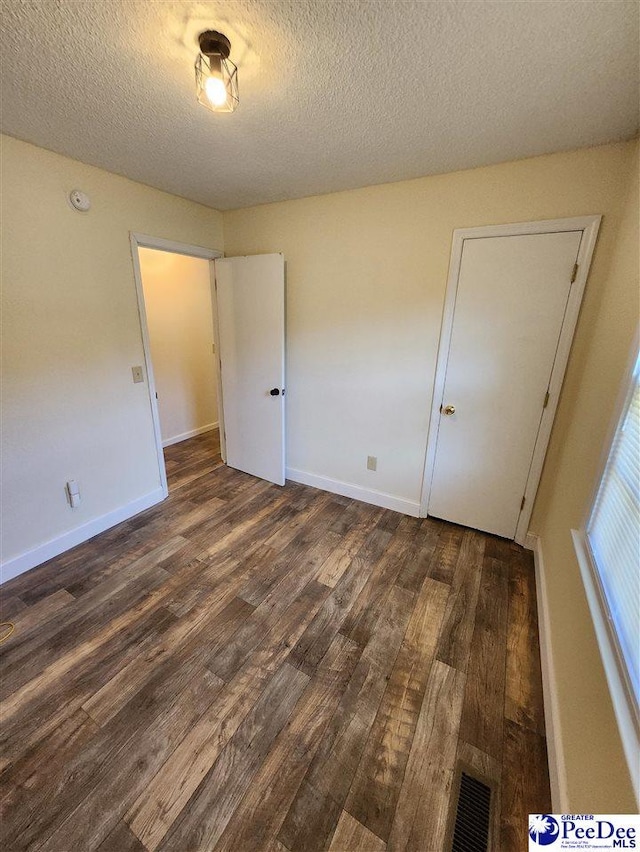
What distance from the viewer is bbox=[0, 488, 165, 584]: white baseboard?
2.01 m

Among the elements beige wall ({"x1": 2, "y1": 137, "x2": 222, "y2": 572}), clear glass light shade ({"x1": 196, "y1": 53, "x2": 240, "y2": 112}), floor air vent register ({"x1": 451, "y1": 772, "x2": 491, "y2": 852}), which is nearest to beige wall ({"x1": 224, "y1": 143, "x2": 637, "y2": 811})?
floor air vent register ({"x1": 451, "y1": 772, "x2": 491, "y2": 852})

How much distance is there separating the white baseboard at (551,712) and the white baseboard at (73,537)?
2.82 meters

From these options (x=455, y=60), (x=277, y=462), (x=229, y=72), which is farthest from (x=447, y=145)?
(x=277, y=462)

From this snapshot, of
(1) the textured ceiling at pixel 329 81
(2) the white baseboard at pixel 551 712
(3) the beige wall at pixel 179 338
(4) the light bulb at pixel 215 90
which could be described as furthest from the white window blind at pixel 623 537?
(3) the beige wall at pixel 179 338

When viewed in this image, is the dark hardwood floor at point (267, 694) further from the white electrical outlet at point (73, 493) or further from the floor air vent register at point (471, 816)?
the white electrical outlet at point (73, 493)

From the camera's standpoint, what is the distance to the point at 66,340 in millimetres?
2090

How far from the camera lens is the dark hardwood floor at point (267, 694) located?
1.05 metres

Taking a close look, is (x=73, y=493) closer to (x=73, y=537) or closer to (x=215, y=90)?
(x=73, y=537)

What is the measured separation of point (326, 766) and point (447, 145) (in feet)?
9.37

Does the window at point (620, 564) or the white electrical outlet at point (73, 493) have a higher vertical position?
the window at point (620, 564)

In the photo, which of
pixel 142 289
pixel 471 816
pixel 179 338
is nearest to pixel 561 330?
pixel 471 816

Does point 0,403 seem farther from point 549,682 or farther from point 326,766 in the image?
point 549,682

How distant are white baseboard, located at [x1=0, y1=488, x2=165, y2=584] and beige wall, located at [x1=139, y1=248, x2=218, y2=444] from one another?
1423 mm

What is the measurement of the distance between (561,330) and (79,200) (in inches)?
119
